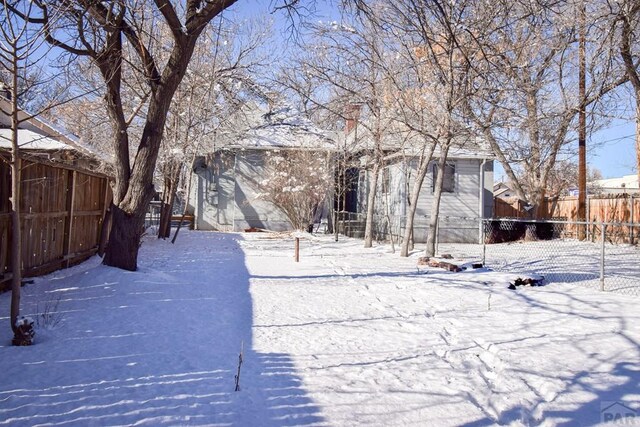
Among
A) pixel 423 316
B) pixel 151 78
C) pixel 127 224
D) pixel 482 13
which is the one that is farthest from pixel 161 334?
pixel 482 13

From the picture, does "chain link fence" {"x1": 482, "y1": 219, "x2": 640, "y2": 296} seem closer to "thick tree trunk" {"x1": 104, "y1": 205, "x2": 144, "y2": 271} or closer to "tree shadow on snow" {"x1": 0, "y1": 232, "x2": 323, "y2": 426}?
"tree shadow on snow" {"x1": 0, "y1": 232, "x2": 323, "y2": 426}

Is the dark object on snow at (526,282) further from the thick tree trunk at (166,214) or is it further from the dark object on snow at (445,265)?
the thick tree trunk at (166,214)

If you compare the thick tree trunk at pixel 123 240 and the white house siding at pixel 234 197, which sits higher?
the white house siding at pixel 234 197

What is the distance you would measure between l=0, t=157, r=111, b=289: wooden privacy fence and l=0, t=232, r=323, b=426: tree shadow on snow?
53 centimetres

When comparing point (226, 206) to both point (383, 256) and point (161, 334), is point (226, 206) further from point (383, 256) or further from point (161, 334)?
point (161, 334)

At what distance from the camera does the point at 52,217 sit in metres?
8.41

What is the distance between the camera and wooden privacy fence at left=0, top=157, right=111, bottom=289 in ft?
21.9

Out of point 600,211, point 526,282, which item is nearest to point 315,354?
point 526,282

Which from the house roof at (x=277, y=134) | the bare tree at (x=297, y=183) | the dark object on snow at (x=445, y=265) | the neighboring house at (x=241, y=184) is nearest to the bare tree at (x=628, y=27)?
the dark object on snow at (x=445, y=265)

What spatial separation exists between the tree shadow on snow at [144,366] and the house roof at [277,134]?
51.4 ft

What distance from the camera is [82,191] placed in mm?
10109

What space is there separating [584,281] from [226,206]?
1793 centimetres

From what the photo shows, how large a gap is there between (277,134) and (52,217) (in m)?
17.9

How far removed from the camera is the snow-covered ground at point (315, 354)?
12.1 ft
